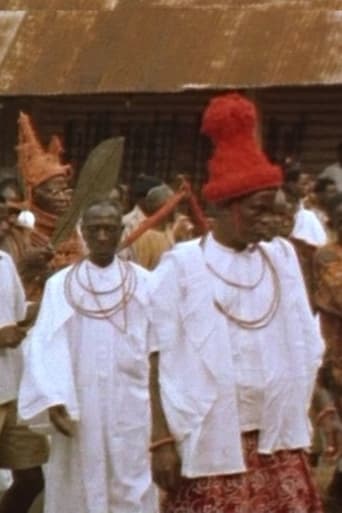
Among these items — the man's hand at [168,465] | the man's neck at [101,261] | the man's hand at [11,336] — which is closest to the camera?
the man's hand at [168,465]

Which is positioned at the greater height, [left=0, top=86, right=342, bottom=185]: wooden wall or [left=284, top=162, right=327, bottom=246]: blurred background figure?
[left=0, top=86, right=342, bottom=185]: wooden wall

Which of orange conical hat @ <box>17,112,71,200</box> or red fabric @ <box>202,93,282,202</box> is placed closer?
red fabric @ <box>202,93,282,202</box>

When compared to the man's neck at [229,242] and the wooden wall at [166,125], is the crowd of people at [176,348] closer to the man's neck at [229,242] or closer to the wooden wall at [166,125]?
the man's neck at [229,242]

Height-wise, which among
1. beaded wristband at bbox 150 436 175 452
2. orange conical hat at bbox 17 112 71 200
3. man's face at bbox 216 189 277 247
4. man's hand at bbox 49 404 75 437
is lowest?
beaded wristband at bbox 150 436 175 452

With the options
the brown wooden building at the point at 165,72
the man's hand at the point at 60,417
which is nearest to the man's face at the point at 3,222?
the man's hand at the point at 60,417

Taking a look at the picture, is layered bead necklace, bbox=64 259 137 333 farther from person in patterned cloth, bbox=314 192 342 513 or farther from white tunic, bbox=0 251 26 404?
person in patterned cloth, bbox=314 192 342 513

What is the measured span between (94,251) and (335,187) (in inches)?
209

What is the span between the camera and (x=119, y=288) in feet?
30.8

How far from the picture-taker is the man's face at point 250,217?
23.3ft

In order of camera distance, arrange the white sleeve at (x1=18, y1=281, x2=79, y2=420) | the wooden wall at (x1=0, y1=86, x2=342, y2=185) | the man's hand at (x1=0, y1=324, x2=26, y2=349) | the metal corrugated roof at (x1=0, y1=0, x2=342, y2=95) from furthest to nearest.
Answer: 1. the wooden wall at (x1=0, y1=86, x2=342, y2=185)
2. the metal corrugated roof at (x1=0, y1=0, x2=342, y2=95)
3. the man's hand at (x1=0, y1=324, x2=26, y2=349)
4. the white sleeve at (x1=18, y1=281, x2=79, y2=420)

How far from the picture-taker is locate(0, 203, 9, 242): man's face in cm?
1063

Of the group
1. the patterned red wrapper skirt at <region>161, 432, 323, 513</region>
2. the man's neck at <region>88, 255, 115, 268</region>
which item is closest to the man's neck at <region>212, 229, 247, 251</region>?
the patterned red wrapper skirt at <region>161, 432, 323, 513</region>

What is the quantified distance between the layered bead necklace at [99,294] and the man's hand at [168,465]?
2209mm

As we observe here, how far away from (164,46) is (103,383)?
12723mm
